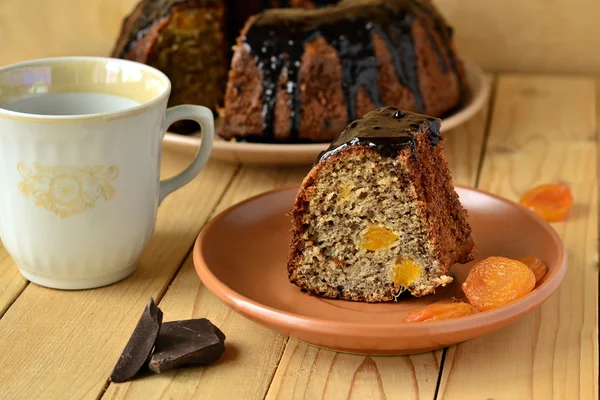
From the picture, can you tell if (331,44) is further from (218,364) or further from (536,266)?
(218,364)

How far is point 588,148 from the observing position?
6.19 ft

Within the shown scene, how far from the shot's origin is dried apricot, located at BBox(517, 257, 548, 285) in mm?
1187

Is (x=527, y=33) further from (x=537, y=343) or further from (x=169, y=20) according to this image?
(x=537, y=343)

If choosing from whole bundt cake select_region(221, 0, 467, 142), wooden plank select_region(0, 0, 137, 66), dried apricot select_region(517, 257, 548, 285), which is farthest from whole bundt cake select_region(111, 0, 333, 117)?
dried apricot select_region(517, 257, 548, 285)

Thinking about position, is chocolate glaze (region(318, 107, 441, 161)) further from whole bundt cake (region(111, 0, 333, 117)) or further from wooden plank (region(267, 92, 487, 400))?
whole bundt cake (region(111, 0, 333, 117))

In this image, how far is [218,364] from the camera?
1.10 meters

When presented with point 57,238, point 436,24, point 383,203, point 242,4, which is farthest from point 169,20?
point 383,203

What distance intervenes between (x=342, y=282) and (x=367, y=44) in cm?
66

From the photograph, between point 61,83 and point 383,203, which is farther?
point 61,83

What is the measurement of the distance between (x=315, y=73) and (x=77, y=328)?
740mm

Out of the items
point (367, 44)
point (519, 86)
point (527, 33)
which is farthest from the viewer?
point (527, 33)

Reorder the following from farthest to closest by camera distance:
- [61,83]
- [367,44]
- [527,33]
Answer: [527,33] < [367,44] < [61,83]

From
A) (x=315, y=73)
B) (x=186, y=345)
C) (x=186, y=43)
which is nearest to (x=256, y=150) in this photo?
(x=315, y=73)

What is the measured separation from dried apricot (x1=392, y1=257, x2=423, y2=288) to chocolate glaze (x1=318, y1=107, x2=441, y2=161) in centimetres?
16
